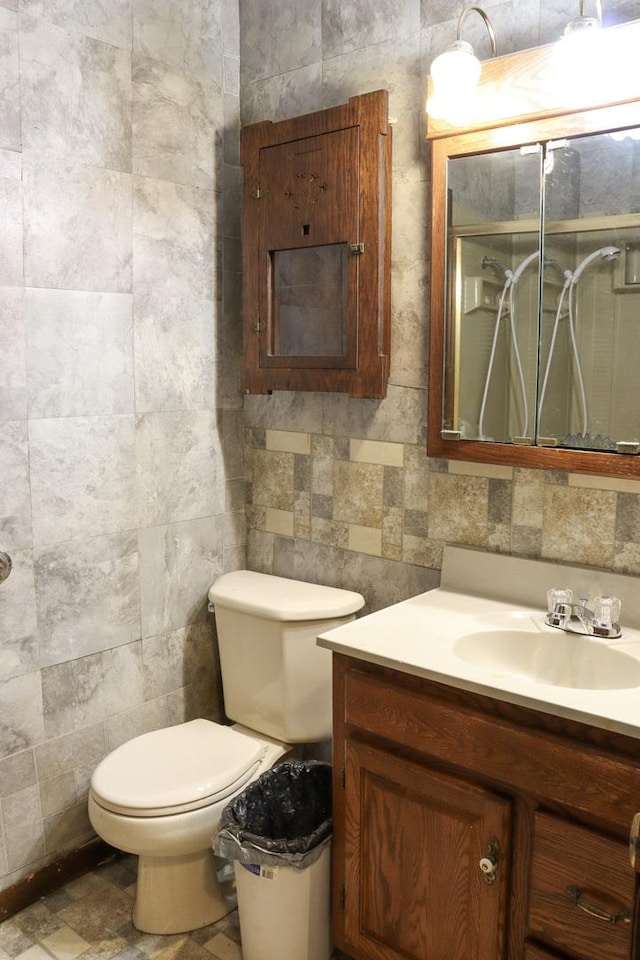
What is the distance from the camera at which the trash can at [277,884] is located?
1730mm

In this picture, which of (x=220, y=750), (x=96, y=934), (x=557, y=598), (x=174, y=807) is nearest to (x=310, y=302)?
(x=557, y=598)

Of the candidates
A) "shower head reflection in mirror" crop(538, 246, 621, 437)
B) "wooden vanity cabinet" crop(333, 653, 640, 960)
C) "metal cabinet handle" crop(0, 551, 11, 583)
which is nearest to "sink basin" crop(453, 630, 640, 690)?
"wooden vanity cabinet" crop(333, 653, 640, 960)

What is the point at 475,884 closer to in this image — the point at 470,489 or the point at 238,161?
the point at 470,489

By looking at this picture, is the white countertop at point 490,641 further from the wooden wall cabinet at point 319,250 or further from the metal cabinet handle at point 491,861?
the wooden wall cabinet at point 319,250

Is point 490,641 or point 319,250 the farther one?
point 319,250

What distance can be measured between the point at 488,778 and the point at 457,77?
142 cm

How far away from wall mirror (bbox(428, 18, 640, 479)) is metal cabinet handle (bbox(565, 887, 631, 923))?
787 mm

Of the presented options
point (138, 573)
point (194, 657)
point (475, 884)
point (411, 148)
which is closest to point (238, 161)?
point (411, 148)

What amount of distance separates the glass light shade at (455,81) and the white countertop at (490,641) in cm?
102

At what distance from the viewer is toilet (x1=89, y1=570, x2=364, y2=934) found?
1.83 metres

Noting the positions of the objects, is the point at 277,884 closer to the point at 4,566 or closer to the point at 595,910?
the point at 595,910

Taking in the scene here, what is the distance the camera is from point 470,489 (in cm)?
197

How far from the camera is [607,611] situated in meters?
1.65

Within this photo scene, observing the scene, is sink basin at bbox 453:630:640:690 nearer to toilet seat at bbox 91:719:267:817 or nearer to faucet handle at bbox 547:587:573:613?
faucet handle at bbox 547:587:573:613
